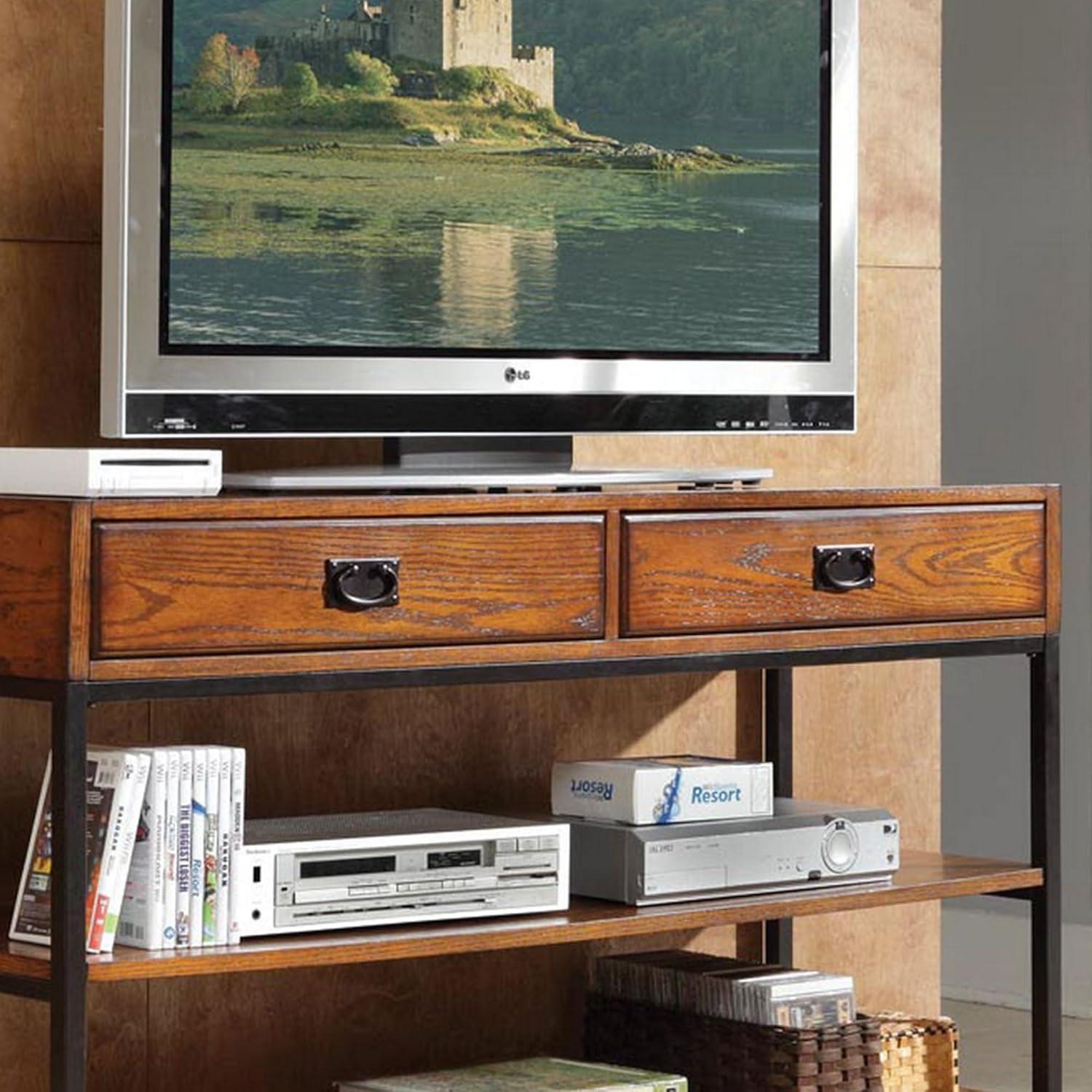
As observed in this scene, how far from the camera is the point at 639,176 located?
2949 mm

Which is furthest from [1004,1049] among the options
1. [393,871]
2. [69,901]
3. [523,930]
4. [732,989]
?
[69,901]

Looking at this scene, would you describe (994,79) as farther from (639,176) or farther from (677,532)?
(677,532)

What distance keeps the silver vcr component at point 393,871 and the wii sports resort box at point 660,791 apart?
0.16 metres

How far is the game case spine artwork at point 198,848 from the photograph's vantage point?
2430 millimetres

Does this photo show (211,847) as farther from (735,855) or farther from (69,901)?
(735,855)

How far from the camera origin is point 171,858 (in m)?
2.42

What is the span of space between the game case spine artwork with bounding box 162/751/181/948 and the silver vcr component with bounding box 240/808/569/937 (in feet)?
0.26

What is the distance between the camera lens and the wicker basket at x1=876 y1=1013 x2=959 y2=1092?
3135mm

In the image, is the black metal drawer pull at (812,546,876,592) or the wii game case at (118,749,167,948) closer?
the wii game case at (118,749,167,948)

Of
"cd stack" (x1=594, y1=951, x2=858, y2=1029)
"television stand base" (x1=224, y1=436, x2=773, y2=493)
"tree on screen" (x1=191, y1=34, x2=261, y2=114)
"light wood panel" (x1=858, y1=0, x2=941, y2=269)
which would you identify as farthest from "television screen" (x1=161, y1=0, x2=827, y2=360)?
"cd stack" (x1=594, y1=951, x2=858, y2=1029)

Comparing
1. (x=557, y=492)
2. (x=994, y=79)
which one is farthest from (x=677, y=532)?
(x=994, y=79)

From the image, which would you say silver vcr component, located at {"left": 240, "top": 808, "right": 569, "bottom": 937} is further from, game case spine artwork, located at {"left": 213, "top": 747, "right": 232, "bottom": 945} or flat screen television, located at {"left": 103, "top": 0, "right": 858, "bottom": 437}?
flat screen television, located at {"left": 103, "top": 0, "right": 858, "bottom": 437}

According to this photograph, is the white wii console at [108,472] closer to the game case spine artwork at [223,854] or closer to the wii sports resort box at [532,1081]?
the game case spine artwork at [223,854]

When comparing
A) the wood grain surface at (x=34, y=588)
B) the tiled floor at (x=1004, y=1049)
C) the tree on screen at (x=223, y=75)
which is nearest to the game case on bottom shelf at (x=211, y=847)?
the wood grain surface at (x=34, y=588)
